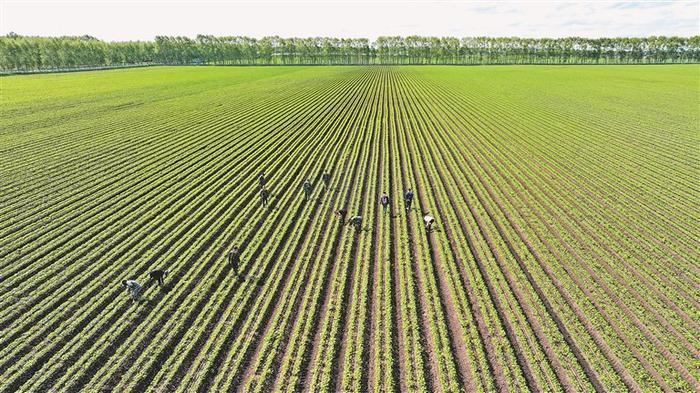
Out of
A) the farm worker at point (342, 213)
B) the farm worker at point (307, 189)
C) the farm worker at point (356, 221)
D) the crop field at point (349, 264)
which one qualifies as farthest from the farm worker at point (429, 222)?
the farm worker at point (307, 189)

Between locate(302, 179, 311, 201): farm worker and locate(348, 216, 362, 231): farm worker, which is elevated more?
locate(302, 179, 311, 201): farm worker

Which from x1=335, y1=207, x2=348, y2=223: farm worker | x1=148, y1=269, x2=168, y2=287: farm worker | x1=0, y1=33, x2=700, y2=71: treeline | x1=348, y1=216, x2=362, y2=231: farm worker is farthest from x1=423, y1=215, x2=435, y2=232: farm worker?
x1=0, y1=33, x2=700, y2=71: treeline

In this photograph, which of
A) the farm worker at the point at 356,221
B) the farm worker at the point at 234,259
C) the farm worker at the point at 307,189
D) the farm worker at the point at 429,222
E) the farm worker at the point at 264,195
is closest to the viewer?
the farm worker at the point at 234,259

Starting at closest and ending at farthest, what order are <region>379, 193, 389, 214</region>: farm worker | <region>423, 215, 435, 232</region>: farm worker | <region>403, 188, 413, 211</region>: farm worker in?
<region>423, 215, 435, 232</region>: farm worker < <region>379, 193, 389, 214</region>: farm worker < <region>403, 188, 413, 211</region>: farm worker

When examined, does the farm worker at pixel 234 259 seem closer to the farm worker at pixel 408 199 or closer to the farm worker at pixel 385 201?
the farm worker at pixel 385 201

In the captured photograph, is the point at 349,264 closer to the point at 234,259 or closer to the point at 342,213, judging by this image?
the point at 342,213

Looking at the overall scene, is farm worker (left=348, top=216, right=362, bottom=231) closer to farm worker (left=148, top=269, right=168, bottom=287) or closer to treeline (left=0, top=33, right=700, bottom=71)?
farm worker (left=148, top=269, right=168, bottom=287)
